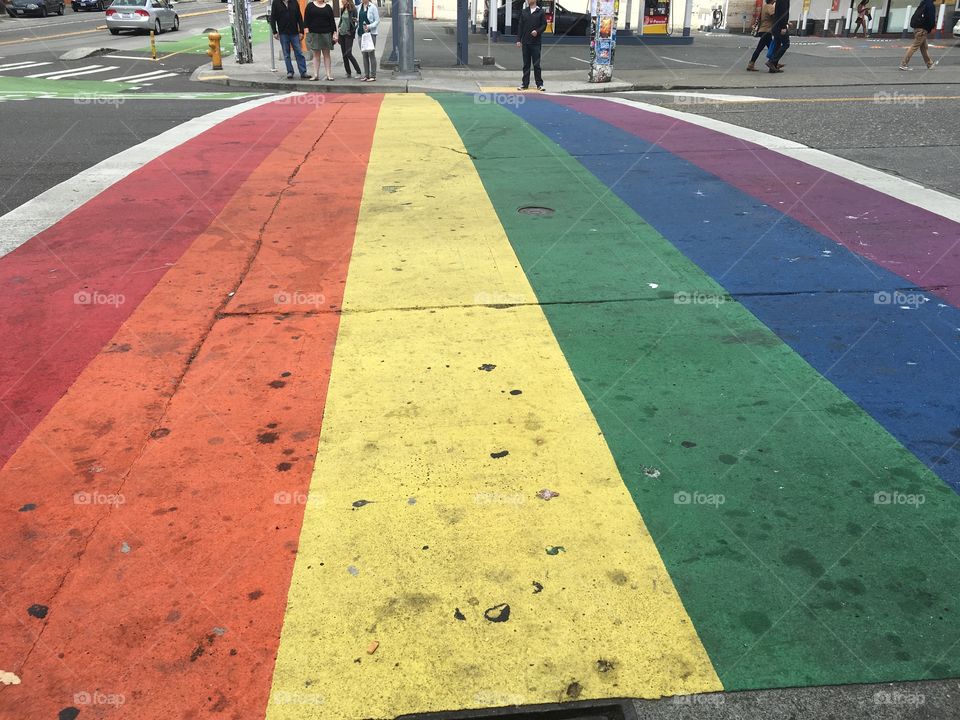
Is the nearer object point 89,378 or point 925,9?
point 89,378

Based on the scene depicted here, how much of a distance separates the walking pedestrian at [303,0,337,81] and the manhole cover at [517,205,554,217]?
13.2 metres

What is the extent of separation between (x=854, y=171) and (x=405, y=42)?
13.8 metres

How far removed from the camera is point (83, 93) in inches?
667

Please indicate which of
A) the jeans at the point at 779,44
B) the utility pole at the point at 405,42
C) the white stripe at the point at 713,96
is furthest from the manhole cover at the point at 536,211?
the jeans at the point at 779,44

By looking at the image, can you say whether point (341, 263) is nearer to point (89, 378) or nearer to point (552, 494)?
point (89, 378)

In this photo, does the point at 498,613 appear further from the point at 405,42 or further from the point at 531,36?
the point at 405,42

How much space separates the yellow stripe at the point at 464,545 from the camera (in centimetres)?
256

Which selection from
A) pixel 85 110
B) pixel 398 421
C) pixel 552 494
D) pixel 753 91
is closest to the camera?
pixel 552 494

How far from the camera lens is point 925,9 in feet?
64.5

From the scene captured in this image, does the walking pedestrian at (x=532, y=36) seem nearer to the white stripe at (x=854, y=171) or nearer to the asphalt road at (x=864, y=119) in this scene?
the asphalt road at (x=864, y=119)

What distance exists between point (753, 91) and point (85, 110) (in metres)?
13.7

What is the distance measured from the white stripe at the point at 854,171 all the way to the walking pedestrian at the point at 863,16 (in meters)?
31.3

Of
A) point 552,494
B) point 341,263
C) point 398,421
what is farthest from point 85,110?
point 552,494

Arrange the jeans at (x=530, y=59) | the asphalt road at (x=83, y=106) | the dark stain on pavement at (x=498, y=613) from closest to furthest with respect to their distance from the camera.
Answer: the dark stain on pavement at (x=498, y=613), the asphalt road at (x=83, y=106), the jeans at (x=530, y=59)
